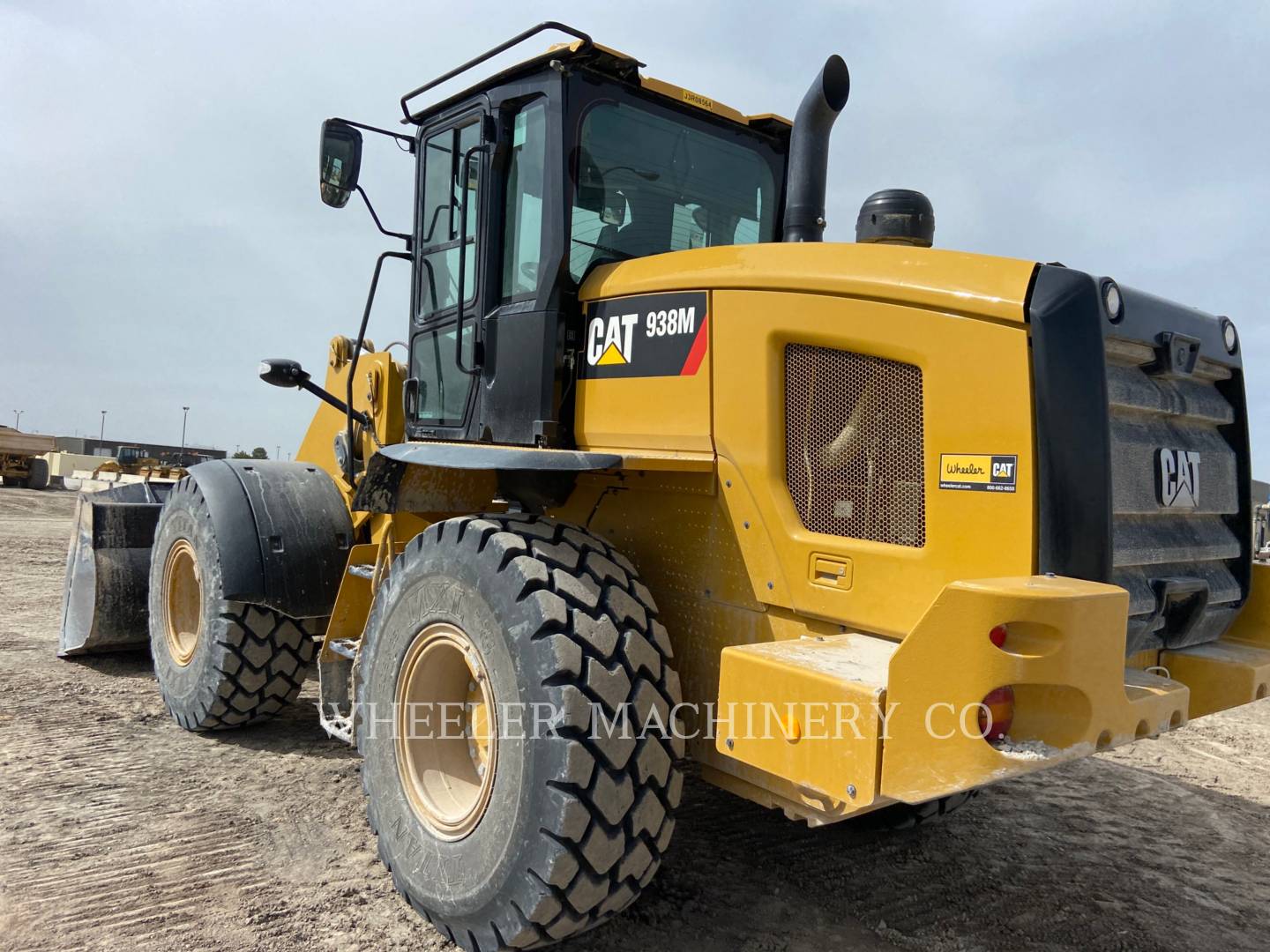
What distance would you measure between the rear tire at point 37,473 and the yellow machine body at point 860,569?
3000 cm

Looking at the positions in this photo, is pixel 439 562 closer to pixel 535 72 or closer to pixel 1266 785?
pixel 535 72

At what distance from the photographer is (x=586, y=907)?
2.48 metres

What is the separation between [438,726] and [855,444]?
1.65 metres

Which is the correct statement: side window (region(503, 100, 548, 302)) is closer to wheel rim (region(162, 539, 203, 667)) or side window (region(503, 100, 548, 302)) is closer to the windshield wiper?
the windshield wiper

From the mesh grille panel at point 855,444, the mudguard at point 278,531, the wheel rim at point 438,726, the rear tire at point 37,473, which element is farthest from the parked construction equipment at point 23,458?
the mesh grille panel at point 855,444

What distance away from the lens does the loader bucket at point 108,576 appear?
5.95 m

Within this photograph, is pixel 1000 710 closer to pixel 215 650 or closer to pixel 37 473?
pixel 215 650

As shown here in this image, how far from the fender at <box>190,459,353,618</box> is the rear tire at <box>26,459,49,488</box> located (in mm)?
27709

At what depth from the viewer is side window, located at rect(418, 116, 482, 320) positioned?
3826 millimetres

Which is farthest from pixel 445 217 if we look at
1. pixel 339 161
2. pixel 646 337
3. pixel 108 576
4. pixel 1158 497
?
pixel 108 576

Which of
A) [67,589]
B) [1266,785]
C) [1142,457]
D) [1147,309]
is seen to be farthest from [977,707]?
[67,589]

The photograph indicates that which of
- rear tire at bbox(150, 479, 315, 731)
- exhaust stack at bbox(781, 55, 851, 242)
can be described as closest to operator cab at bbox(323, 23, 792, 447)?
exhaust stack at bbox(781, 55, 851, 242)

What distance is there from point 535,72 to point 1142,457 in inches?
96.0

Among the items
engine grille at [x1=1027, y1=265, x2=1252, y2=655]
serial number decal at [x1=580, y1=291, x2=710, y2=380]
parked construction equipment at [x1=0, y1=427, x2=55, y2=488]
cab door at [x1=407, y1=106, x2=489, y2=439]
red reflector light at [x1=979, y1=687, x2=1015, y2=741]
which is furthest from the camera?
parked construction equipment at [x1=0, y1=427, x2=55, y2=488]
